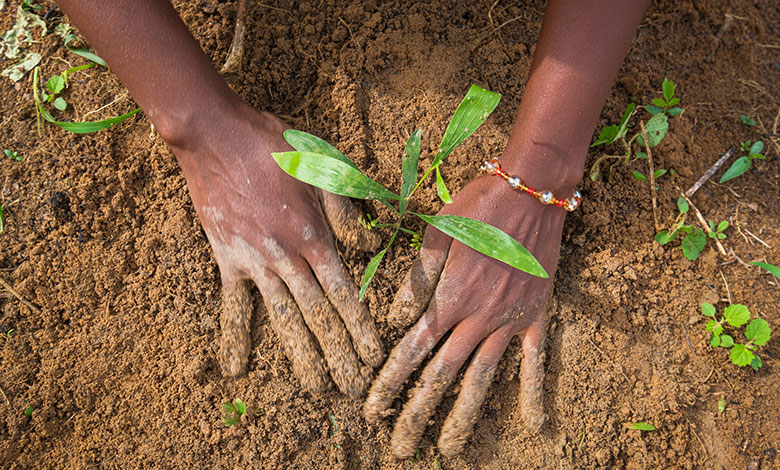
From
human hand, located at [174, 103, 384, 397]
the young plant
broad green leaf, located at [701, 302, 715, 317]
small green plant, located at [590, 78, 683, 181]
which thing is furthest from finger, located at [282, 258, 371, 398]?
broad green leaf, located at [701, 302, 715, 317]

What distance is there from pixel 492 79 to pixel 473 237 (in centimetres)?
57

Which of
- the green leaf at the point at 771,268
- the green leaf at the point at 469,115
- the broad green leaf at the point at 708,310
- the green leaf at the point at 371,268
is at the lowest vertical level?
the broad green leaf at the point at 708,310

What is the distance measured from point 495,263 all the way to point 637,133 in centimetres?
63

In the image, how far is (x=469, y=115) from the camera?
1.23m

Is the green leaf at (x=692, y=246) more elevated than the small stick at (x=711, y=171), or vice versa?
the small stick at (x=711, y=171)

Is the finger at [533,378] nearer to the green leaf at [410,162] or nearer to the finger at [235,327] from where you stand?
the green leaf at [410,162]

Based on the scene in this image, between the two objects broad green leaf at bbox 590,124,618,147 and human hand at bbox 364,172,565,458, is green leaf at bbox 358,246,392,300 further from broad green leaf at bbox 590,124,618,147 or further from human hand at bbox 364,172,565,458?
broad green leaf at bbox 590,124,618,147

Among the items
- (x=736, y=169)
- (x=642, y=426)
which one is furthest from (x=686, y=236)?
(x=642, y=426)

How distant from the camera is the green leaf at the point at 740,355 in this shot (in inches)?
56.4

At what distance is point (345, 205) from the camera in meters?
1.32

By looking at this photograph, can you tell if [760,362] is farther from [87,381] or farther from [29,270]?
[29,270]

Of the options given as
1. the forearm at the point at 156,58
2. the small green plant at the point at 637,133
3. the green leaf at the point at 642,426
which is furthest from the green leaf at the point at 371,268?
the green leaf at the point at 642,426

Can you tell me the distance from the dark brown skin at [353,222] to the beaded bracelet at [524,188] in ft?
0.06

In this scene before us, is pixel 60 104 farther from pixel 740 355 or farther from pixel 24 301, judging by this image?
pixel 740 355
